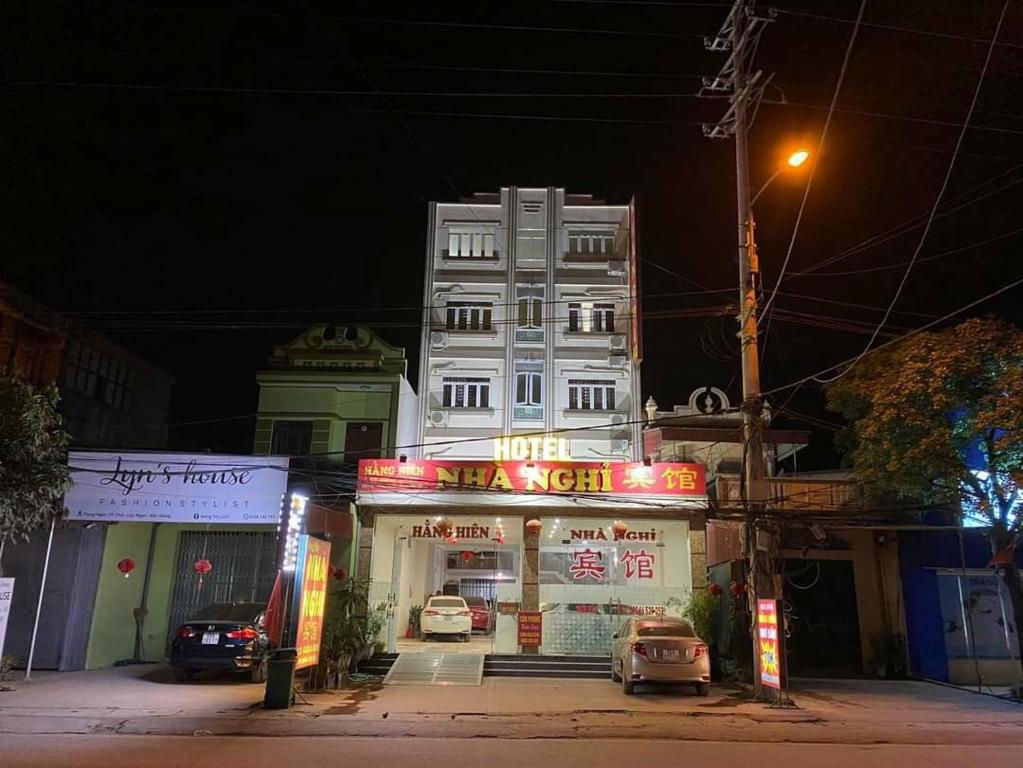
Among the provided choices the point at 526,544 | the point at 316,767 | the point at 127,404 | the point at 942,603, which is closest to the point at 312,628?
the point at 316,767

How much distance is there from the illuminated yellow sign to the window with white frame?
5.69 m

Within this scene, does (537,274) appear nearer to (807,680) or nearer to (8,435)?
(807,680)

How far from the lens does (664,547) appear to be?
20.6 m

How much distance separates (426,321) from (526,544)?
1125 cm

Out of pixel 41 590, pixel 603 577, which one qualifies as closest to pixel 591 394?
pixel 603 577

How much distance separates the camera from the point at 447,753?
8.48m

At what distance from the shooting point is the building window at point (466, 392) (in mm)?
27000

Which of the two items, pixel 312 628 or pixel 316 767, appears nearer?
pixel 316 767

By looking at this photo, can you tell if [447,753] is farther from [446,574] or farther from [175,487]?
[446,574]

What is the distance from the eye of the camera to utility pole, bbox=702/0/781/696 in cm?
1310

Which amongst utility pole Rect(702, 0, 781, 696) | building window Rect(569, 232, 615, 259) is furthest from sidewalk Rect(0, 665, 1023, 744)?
building window Rect(569, 232, 615, 259)

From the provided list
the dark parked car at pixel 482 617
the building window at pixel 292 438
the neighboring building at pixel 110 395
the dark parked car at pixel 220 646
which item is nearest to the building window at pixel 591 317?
the dark parked car at pixel 482 617

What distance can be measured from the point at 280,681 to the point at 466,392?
16324mm

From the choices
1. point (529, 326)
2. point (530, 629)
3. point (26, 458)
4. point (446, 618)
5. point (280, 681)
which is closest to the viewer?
point (280, 681)
